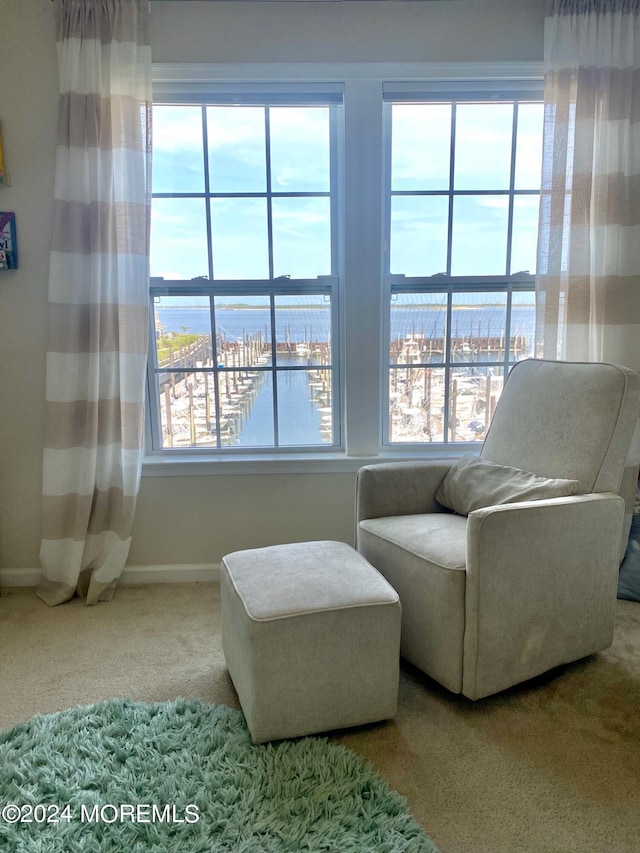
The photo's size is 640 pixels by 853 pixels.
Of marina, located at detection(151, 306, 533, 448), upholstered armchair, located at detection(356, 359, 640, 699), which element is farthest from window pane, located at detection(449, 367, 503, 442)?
upholstered armchair, located at detection(356, 359, 640, 699)

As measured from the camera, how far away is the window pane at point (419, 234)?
8.16 feet

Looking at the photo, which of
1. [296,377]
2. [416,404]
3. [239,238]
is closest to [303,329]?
[296,377]

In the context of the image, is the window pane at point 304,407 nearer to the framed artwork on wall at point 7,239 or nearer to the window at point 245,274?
the window at point 245,274

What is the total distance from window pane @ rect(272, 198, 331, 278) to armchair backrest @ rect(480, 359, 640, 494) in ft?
3.32

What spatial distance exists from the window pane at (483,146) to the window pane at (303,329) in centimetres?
82

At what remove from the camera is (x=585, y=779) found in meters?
1.41

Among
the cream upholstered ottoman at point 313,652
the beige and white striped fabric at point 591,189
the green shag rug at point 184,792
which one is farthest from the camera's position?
the beige and white striped fabric at point 591,189

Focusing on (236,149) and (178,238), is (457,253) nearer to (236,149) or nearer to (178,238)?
(236,149)

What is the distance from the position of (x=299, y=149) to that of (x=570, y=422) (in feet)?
5.26

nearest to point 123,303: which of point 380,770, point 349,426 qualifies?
point 349,426

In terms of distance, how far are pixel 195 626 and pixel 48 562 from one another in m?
0.73

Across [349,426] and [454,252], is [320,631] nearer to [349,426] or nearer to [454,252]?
[349,426]

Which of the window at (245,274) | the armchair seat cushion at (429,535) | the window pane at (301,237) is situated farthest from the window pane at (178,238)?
the armchair seat cushion at (429,535)

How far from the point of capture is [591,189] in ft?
7.48
